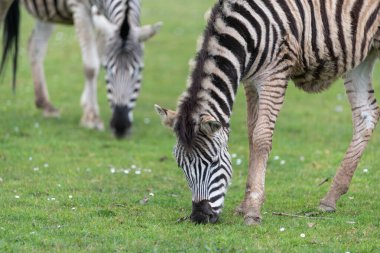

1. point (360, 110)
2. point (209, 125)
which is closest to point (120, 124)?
point (360, 110)

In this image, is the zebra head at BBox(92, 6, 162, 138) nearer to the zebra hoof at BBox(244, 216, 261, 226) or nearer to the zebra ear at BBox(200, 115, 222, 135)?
the zebra hoof at BBox(244, 216, 261, 226)

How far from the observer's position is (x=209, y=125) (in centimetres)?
805

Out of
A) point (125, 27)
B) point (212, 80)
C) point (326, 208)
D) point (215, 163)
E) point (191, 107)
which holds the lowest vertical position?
point (326, 208)

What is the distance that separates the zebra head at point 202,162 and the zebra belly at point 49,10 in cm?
762

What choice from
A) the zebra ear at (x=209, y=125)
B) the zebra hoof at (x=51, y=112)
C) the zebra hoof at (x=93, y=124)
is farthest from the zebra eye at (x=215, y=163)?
the zebra hoof at (x=51, y=112)

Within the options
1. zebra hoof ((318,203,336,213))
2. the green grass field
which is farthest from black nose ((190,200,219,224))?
zebra hoof ((318,203,336,213))

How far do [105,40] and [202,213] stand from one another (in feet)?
23.3

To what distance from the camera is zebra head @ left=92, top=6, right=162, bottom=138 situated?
1448 cm

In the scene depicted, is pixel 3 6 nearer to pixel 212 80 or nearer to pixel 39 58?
pixel 39 58

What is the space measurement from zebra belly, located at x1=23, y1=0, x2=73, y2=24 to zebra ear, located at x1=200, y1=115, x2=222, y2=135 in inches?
308

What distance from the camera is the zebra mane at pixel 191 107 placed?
319 inches

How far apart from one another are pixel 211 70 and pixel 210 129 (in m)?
0.66

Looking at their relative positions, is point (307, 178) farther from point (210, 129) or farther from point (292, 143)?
point (210, 129)

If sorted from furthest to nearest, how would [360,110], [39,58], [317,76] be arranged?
[39,58] → [360,110] → [317,76]
